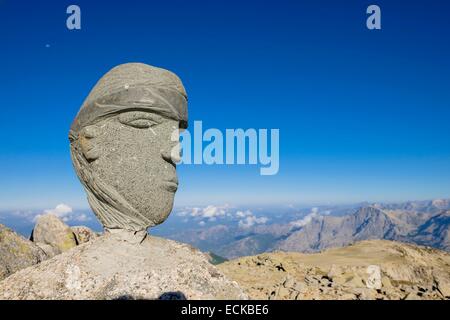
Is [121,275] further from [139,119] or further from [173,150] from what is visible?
[139,119]

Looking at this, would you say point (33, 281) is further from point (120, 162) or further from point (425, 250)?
point (425, 250)

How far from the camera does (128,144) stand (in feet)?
19.1

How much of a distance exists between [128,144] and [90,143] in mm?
622

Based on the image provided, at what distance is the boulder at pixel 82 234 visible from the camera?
1790 cm

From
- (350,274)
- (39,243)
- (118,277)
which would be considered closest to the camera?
(118,277)

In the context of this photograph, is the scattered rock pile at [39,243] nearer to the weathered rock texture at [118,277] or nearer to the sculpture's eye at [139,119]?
the weathered rock texture at [118,277]

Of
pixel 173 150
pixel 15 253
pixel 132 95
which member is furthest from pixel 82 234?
pixel 132 95

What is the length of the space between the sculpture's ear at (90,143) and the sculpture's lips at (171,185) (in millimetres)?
1179

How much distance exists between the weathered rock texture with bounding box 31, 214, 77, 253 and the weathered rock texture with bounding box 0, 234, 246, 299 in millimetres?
12161

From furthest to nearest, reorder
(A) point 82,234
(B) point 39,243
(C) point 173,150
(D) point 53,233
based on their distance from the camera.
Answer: (A) point 82,234, (D) point 53,233, (B) point 39,243, (C) point 173,150

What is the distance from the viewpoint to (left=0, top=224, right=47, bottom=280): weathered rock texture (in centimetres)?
1073

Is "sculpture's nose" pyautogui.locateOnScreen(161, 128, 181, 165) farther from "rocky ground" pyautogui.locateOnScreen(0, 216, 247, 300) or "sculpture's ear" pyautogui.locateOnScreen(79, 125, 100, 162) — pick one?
"rocky ground" pyautogui.locateOnScreen(0, 216, 247, 300)

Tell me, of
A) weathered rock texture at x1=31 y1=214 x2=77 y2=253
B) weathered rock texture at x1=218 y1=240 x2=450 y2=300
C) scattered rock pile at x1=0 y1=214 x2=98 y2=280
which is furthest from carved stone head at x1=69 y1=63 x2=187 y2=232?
weathered rock texture at x1=31 y1=214 x2=77 y2=253
